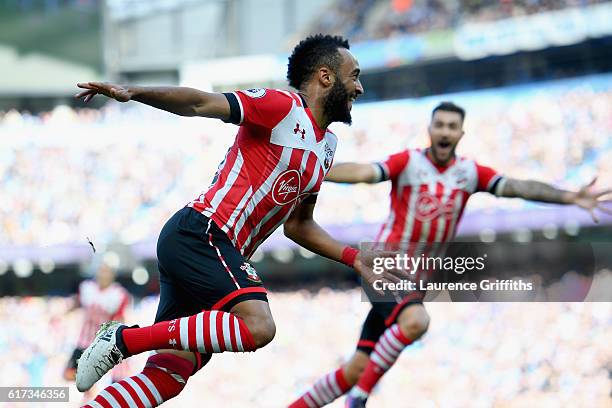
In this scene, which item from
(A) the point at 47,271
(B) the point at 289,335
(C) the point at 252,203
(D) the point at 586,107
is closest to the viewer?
(C) the point at 252,203

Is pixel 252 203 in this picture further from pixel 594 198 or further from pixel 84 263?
pixel 84 263

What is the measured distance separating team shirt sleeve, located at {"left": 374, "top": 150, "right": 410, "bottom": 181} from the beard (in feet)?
6.81

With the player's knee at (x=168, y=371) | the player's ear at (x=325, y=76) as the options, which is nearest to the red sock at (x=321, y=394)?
the player's knee at (x=168, y=371)

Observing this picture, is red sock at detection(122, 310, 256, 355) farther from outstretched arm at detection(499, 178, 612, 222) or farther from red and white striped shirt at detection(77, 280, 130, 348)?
red and white striped shirt at detection(77, 280, 130, 348)

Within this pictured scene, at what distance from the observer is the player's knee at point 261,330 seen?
447 cm

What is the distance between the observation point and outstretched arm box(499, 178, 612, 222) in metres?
6.85

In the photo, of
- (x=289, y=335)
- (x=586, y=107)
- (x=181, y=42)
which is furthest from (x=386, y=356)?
(x=181, y=42)

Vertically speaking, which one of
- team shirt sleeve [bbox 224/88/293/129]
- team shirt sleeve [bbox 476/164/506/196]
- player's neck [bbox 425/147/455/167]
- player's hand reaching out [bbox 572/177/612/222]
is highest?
team shirt sleeve [bbox 224/88/293/129]

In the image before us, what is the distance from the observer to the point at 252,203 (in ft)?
15.8

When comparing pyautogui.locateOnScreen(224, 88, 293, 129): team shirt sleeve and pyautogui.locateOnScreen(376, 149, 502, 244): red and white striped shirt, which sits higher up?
pyautogui.locateOnScreen(224, 88, 293, 129): team shirt sleeve

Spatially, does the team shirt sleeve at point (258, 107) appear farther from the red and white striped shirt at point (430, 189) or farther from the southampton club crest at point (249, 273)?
the red and white striped shirt at point (430, 189)

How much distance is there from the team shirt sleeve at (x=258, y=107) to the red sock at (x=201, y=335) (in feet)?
3.26

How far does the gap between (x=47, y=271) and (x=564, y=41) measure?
544 inches

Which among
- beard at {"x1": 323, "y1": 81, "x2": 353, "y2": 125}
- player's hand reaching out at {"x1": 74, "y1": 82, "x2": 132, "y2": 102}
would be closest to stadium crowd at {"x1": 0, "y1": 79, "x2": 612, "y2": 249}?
beard at {"x1": 323, "y1": 81, "x2": 353, "y2": 125}
